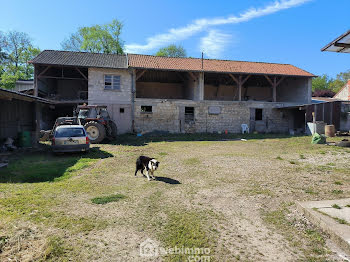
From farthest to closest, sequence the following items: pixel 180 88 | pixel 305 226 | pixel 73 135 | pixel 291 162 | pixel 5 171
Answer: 1. pixel 180 88
2. pixel 73 135
3. pixel 291 162
4. pixel 5 171
5. pixel 305 226

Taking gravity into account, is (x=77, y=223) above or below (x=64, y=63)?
below

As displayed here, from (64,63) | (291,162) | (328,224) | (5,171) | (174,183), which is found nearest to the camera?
(328,224)

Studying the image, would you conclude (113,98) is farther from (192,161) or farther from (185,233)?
(185,233)

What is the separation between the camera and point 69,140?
A: 950 cm

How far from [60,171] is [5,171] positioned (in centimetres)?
160

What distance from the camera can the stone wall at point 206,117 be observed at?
64.5 feet

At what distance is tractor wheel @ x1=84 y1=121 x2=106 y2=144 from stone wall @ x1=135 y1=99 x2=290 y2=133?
20.7ft

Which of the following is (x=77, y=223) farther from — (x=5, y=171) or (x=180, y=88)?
(x=180, y=88)

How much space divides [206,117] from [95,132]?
10.7 m

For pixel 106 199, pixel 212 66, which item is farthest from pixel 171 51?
pixel 106 199

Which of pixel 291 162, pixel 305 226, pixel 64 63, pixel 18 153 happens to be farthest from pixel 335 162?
pixel 64 63

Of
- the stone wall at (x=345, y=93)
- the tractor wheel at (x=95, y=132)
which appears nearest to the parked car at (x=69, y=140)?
the tractor wheel at (x=95, y=132)

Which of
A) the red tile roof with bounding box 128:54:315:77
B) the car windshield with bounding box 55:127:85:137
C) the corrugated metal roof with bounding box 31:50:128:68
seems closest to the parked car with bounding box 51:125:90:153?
the car windshield with bounding box 55:127:85:137

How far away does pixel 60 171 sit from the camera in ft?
23.0
